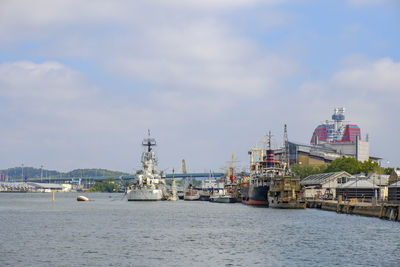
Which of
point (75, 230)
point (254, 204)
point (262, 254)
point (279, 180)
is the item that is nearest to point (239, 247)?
point (262, 254)

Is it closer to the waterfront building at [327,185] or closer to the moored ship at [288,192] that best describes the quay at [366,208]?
the moored ship at [288,192]

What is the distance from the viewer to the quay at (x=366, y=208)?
9012 centimetres

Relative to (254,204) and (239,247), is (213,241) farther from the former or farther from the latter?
(254,204)

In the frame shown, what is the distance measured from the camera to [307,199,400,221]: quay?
296 ft

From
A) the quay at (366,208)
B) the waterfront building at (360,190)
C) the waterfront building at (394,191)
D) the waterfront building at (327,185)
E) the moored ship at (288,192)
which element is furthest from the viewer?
the waterfront building at (327,185)

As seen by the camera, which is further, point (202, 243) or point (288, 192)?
point (288, 192)

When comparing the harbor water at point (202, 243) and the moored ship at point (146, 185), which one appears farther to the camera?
the moored ship at point (146, 185)

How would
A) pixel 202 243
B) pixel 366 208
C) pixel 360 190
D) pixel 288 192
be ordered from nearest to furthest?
pixel 202 243, pixel 366 208, pixel 288 192, pixel 360 190

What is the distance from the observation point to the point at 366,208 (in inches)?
4065

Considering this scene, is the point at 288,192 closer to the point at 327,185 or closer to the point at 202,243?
the point at 327,185

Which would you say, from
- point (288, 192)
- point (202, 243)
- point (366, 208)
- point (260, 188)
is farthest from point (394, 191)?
point (202, 243)

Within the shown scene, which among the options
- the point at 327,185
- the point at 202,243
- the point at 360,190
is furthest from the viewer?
the point at 327,185

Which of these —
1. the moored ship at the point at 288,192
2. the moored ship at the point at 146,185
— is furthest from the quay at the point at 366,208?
the moored ship at the point at 146,185

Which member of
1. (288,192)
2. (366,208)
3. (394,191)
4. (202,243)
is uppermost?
(394,191)
